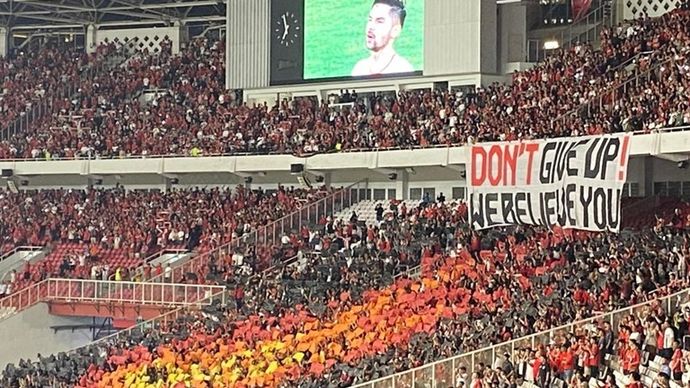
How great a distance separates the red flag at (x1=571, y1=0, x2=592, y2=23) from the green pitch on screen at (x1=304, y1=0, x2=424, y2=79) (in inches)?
148

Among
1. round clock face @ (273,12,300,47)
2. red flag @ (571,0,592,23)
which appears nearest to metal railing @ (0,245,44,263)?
round clock face @ (273,12,300,47)

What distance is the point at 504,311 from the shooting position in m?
22.5

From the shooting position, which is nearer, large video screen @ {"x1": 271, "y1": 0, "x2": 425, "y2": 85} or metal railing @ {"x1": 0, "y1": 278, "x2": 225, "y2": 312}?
metal railing @ {"x1": 0, "y1": 278, "x2": 225, "y2": 312}

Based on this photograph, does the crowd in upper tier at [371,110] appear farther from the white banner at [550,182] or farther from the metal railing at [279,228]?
the white banner at [550,182]

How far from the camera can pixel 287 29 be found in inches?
1452

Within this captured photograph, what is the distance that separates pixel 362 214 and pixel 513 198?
8.78 m

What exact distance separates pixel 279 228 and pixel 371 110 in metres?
4.20

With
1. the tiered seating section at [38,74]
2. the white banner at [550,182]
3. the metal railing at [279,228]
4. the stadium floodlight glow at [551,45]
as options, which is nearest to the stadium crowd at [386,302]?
the metal railing at [279,228]

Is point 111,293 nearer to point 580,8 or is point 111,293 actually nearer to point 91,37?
point 580,8

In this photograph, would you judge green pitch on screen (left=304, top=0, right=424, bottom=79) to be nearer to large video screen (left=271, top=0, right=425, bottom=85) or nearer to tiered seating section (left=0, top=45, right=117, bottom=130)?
large video screen (left=271, top=0, right=425, bottom=85)

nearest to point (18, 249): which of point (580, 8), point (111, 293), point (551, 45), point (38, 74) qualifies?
point (111, 293)

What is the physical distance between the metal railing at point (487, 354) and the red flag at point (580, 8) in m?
14.1

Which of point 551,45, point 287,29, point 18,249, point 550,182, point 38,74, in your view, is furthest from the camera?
point 38,74

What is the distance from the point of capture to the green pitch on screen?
3416 cm
